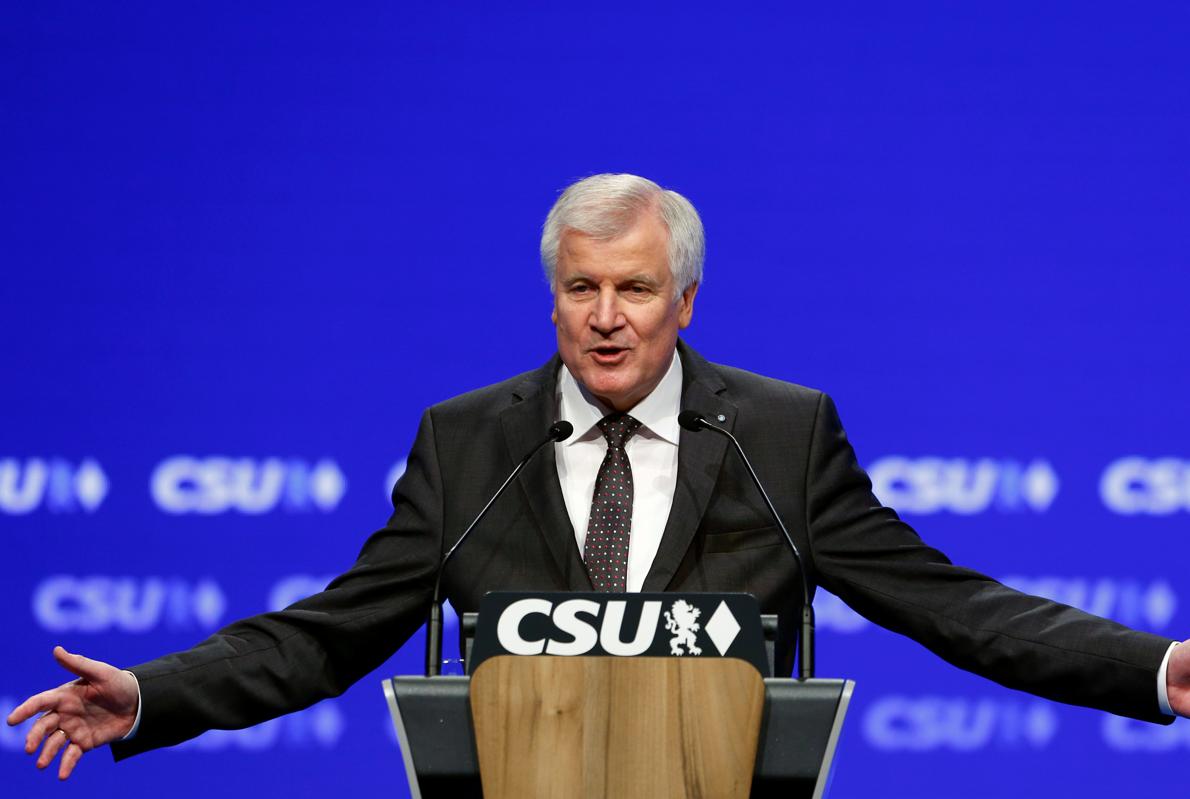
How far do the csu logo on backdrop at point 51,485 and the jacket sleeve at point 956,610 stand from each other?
5.45ft

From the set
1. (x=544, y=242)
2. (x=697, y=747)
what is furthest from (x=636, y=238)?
(x=697, y=747)

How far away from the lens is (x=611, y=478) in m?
2.37

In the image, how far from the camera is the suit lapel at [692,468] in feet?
7.48

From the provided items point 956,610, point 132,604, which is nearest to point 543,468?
point 956,610

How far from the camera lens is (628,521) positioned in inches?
91.7

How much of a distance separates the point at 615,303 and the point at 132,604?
59.5 inches

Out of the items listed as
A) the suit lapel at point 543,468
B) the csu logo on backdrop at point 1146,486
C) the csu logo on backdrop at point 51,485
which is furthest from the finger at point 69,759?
the csu logo on backdrop at point 1146,486

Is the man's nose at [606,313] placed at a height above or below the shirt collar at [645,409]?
above

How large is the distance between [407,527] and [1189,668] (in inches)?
45.7

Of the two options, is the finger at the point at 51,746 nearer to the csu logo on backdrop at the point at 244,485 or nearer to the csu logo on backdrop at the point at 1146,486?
the csu logo on backdrop at the point at 244,485

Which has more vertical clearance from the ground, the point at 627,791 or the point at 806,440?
the point at 806,440

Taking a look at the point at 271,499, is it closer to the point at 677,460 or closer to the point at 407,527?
the point at 407,527

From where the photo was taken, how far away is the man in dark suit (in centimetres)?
221

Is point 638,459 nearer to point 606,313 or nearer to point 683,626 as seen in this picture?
point 606,313
